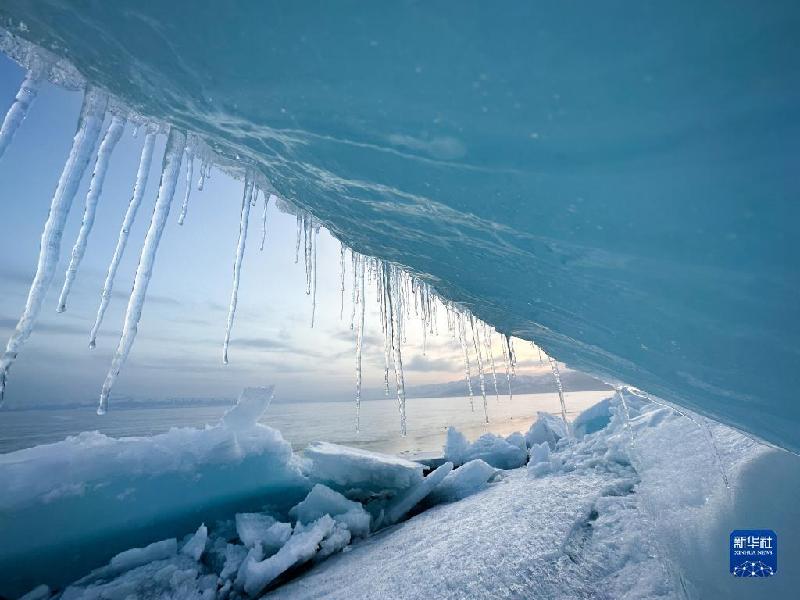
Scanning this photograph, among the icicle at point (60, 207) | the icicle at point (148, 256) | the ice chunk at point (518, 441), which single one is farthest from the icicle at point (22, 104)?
the ice chunk at point (518, 441)

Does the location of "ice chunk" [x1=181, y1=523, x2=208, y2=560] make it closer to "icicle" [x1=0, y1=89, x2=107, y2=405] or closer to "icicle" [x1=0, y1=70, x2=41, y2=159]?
"icicle" [x1=0, y1=89, x2=107, y2=405]

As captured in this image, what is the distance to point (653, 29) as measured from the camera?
3.31 ft

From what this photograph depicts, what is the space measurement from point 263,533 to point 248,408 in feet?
7.10

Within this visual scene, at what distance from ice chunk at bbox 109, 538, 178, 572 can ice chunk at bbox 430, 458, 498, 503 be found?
169 inches

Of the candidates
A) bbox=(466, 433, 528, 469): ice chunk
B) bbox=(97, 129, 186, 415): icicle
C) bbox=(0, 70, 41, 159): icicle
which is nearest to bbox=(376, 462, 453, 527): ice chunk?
bbox=(466, 433, 528, 469): ice chunk

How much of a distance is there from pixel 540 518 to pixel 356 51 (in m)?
4.83

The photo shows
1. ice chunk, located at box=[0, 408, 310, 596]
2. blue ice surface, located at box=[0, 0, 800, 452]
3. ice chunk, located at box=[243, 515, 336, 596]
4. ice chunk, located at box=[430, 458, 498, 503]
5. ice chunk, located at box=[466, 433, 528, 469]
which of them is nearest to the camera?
blue ice surface, located at box=[0, 0, 800, 452]

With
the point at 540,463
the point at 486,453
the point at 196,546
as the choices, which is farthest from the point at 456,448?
the point at 196,546

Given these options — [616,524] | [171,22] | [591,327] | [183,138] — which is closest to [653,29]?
[171,22]

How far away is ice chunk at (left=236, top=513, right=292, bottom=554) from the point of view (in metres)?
4.84

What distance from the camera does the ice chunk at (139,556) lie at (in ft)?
14.6

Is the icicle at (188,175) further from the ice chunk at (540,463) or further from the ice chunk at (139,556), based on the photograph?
the ice chunk at (540,463)

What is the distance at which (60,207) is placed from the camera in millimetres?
2498

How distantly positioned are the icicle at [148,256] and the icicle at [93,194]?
13.3 inches
